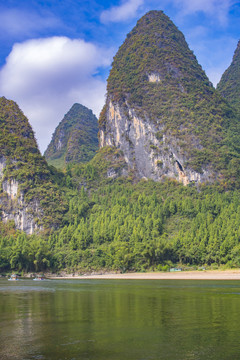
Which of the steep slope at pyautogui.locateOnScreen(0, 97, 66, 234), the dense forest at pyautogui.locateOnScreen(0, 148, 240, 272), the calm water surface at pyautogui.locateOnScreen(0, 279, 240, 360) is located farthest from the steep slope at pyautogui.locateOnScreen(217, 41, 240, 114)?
the calm water surface at pyautogui.locateOnScreen(0, 279, 240, 360)

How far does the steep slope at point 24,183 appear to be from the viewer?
367 feet

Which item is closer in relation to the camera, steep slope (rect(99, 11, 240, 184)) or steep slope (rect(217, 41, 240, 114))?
steep slope (rect(99, 11, 240, 184))

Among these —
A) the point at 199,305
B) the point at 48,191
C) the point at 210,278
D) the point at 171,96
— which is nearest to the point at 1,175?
the point at 48,191

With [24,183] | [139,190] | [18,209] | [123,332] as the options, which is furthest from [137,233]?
[123,332]

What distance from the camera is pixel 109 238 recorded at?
3617 inches

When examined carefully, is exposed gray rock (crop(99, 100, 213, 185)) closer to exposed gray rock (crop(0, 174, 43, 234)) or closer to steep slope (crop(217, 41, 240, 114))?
exposed gray rock (crop(0, 174, 43, 234))

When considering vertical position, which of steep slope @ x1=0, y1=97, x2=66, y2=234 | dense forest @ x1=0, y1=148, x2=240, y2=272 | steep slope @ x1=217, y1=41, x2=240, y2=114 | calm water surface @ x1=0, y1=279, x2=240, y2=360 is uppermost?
steep slope @ x1=217, y1=41, x2=240, y2=114

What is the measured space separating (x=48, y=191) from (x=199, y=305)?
320 ft

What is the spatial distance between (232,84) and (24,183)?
115135 mm

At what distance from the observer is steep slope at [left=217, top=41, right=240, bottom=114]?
169375mm

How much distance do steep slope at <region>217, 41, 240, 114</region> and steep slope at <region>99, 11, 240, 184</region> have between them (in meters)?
21.0

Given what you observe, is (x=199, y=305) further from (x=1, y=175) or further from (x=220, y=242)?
(x=1, y=175)

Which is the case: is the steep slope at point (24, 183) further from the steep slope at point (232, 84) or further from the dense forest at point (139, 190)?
the steep slope at point (232, 84)

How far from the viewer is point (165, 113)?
136250mm
